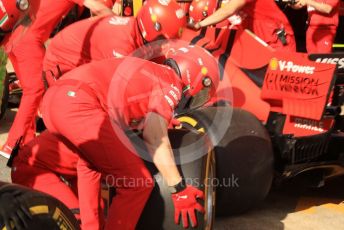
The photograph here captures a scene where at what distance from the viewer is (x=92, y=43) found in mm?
4051

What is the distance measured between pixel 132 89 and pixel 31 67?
211 cm

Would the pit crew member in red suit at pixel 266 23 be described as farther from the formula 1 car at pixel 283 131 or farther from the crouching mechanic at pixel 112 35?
the crouching mechanic at pixel 112 35

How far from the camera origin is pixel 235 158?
3.61 m

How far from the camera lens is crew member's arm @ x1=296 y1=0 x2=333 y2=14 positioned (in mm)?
5309

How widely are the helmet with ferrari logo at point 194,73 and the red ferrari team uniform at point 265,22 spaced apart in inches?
61.8

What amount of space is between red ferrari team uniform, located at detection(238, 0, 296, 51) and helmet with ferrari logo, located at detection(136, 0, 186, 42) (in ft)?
4.87

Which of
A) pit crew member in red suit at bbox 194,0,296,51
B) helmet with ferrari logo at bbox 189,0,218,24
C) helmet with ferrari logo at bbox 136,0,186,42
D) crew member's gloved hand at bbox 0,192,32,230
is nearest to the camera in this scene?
crew member's gloved hand at bbox 0,192,32,230

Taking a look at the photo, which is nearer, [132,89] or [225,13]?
[132,89]

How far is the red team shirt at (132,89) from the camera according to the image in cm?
289

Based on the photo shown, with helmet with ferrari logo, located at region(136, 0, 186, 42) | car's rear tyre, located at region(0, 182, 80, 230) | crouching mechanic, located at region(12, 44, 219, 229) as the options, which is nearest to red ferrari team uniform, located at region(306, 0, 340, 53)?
helmet with ferrari logo, located at region(136, 0, 186, 42)

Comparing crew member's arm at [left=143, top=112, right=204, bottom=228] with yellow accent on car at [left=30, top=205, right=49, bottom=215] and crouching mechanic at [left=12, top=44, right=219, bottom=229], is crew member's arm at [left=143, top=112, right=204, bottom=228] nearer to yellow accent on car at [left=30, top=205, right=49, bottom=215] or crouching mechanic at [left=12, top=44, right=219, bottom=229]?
crouching mechanic at [left=12, top=44, right=219, bottom=229]

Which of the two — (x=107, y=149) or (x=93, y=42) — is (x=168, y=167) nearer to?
(x=107, y=149)

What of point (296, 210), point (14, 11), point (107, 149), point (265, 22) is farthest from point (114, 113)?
point (265, 22)

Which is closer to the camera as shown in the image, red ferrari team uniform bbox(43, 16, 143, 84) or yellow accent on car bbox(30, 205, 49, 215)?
yellow accent on car bbox(30, 205, 49, 215)
